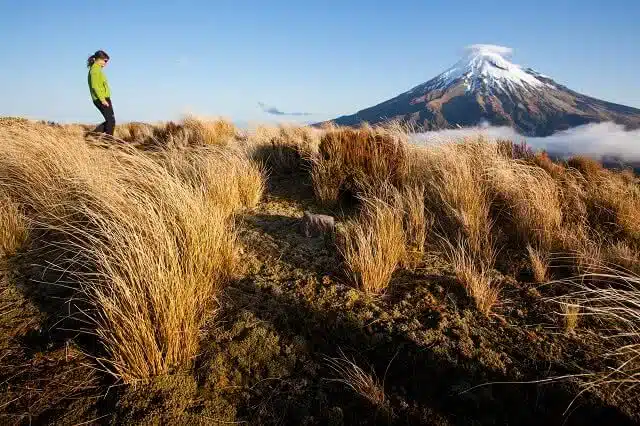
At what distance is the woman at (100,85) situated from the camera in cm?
766

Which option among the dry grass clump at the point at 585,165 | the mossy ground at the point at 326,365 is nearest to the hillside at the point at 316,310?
the mossy ground at the point at 326,365

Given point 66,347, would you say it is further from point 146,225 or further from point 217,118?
point 217,118

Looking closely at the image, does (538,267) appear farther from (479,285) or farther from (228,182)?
(228,182)

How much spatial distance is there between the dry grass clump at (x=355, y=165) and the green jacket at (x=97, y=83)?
561 centimetres

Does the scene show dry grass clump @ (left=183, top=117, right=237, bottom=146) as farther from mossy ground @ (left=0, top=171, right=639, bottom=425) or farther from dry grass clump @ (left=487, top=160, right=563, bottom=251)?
mossy ground @ (left=0, top=171, right=639, bottom=425)

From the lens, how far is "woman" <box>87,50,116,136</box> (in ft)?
25.1

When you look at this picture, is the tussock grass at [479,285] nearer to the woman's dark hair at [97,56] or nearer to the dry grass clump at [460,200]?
the dry grass clump at [460,200]

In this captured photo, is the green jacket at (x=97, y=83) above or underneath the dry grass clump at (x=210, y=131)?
above

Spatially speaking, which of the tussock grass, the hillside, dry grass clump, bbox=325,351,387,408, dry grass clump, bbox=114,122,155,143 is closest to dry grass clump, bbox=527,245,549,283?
the hillside

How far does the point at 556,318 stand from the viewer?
2.32 meters

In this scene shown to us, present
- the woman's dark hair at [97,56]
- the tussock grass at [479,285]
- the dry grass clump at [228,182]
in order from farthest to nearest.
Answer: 1. the woman's dark hair at [97,56]
2. the dry grass clump at [228,182]
3. the tussock grass at [479,285]

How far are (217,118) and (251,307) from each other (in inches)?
360

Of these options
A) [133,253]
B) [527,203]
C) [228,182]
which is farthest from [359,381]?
[228,182]

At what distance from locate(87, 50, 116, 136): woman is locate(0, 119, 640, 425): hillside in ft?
14.2
